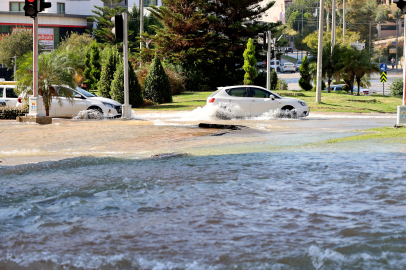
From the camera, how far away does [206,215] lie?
5.60 m

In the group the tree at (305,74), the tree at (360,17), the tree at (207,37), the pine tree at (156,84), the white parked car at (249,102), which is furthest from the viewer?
the tree at (360,17)

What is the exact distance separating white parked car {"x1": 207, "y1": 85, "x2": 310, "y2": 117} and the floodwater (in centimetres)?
797

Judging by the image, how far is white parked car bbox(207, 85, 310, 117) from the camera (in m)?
19.1

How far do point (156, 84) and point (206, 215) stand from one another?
2396cm

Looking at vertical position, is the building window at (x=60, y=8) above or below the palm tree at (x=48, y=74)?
above

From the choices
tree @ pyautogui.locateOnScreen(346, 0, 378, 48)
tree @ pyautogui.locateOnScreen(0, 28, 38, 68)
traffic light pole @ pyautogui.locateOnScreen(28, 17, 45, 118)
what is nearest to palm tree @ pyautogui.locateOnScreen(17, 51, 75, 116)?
traffic light pole @ pyautogui.locateOnScreen(28, 17, 45, 118)

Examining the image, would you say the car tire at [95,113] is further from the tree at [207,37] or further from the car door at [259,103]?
the tree at [207,37]

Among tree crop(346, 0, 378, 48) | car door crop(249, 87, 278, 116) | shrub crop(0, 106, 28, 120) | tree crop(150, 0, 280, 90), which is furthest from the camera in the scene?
tree crop(346, 0, 378, 48)

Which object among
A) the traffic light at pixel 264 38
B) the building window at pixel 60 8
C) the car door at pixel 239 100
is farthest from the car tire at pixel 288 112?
the building window at pixel 60 8

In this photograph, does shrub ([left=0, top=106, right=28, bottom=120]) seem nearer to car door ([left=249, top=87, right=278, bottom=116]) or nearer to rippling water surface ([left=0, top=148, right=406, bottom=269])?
car door ([left=249, top=87, right=278, bottom=116])

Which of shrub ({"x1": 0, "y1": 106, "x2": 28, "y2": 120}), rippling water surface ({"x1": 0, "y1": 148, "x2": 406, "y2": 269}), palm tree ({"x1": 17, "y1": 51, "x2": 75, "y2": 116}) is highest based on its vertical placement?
palm tree ({"x1": 17, "y1": 51, "x2": 75, "y2": 116})

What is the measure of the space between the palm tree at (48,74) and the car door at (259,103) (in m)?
7.08

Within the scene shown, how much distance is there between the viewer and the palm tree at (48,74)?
18766mm

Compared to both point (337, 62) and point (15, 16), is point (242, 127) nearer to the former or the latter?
point (337, 62)
